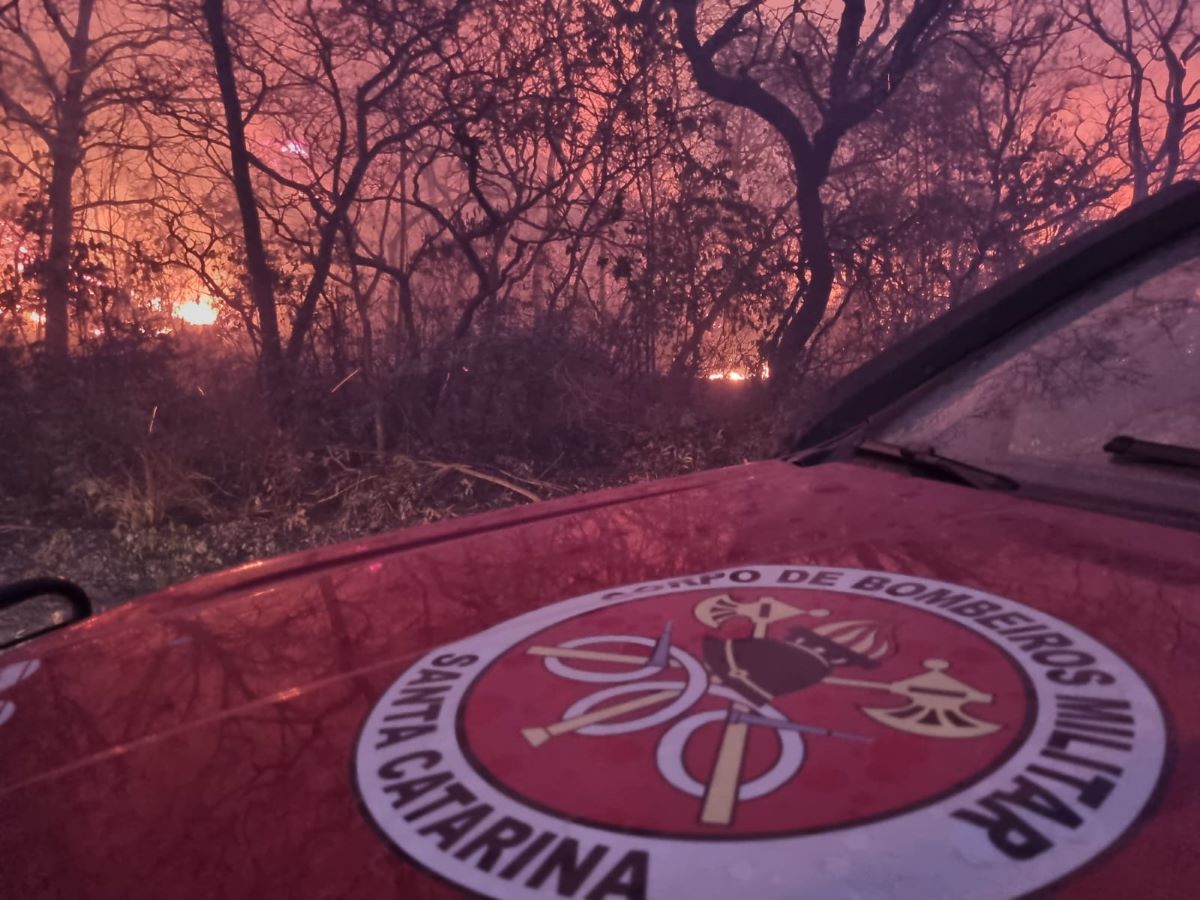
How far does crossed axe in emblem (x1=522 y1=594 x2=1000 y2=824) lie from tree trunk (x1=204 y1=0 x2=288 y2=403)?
5605 mm

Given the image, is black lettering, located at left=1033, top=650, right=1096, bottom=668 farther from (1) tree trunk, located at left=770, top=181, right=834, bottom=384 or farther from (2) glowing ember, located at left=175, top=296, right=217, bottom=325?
(1) tree trunk, located at left=770, top=181, right=834, bottom=384

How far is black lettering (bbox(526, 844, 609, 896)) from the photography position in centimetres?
86

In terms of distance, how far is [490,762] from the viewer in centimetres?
107

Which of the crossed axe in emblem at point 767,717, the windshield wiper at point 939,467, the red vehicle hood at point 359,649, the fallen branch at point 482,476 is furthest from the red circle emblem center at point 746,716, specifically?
the fallen branch at point 482,476

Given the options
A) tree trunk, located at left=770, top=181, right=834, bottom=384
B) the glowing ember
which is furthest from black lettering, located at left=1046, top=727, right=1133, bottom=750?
tree trunk, located at left=770, top=181, right=834, bottom=384

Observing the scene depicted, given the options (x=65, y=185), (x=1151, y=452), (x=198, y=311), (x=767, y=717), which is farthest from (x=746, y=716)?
(x=65, y=185)

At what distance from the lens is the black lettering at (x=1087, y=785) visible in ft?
3.00

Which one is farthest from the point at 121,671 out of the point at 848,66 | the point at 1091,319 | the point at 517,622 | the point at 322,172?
the point at 848,66

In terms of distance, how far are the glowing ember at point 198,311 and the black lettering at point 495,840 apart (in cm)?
638

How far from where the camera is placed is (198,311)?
22.2 ft

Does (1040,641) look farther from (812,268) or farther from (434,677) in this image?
(812,268)

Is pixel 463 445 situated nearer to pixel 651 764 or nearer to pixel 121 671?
pixel 121 671

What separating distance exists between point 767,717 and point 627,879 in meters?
0.29

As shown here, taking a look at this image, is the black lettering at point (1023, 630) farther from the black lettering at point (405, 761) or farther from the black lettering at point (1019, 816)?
the black lettering at point (405, 761)
